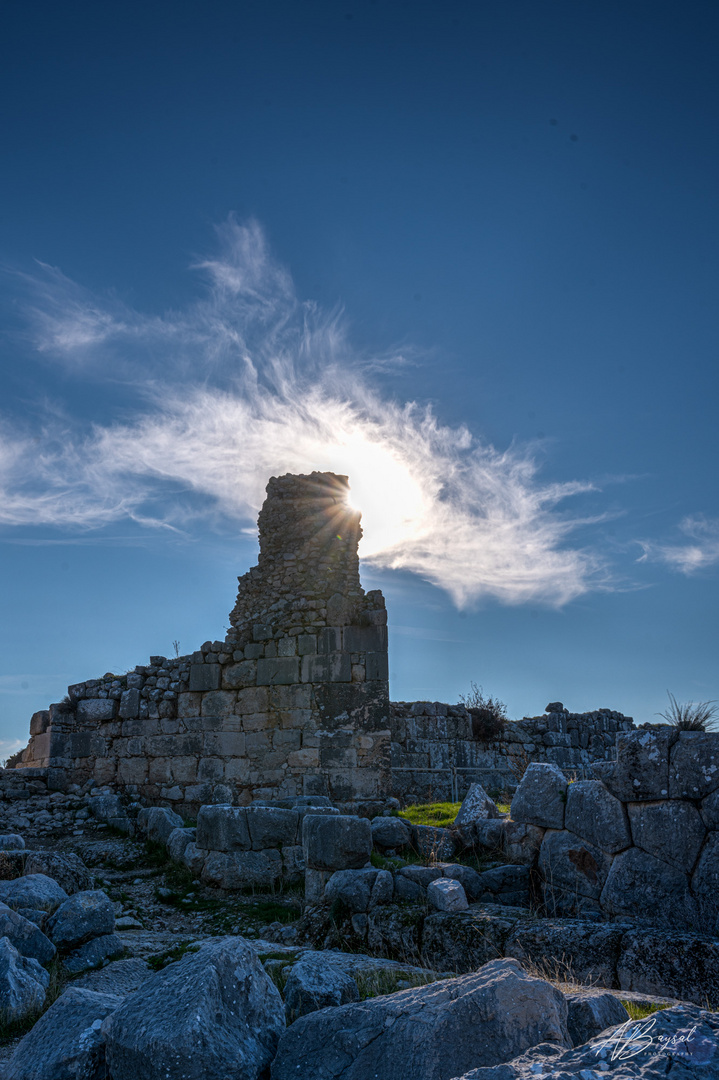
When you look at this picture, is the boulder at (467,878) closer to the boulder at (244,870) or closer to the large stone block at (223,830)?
the boulder at (244,870)

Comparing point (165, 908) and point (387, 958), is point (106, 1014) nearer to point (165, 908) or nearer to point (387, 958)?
point (387, 958)

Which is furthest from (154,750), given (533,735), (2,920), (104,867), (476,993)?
(476,993)

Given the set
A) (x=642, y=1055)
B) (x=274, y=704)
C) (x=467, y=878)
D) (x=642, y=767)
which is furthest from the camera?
(x=274, y=704)

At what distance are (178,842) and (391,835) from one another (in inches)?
132

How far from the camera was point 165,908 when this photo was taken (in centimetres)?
867

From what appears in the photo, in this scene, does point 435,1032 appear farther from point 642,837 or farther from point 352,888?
point 352,888

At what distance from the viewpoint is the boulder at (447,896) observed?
21.5 feet

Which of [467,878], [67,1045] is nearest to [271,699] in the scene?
[467,878]

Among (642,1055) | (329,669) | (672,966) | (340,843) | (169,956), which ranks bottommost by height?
(169,956)

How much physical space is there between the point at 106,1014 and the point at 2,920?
2.43 metres

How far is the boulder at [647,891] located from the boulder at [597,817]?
14 cm

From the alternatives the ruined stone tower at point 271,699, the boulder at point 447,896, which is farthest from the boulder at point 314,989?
the ruined stone tower at point 271,699

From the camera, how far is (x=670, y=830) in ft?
20.9

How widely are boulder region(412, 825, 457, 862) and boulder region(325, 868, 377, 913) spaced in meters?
0.99
